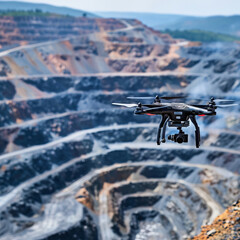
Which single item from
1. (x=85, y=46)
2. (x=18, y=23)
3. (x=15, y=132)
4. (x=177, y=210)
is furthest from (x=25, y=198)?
(x=18, y=23)

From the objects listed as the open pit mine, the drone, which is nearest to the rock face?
the drone

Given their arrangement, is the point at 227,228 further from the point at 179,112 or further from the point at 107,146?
the point at 107,146

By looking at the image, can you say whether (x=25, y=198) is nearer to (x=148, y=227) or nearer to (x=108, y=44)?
(x=148, y=227)

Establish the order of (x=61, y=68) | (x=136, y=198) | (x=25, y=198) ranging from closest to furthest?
(x=25, y=198), (x=136, y=198), (x=61, y=68)

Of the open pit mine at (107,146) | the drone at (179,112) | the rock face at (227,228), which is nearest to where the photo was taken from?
the drone at (179,112)

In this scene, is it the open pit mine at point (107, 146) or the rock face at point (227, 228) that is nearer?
the rock face at point (227, 228)

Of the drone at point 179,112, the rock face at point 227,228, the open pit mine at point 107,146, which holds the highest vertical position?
the open pit mine at point 107,146

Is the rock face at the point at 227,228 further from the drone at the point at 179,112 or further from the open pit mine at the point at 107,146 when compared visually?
the open pit mine at the point at 107,146

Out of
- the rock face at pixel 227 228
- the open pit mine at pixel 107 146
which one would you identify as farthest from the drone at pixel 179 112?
the open pit mine at pixel 107 146

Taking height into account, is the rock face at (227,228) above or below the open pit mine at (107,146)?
below

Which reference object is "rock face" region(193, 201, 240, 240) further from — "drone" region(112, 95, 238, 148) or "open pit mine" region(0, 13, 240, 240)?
"open pit mine" region(0, 13, 240, 240)
